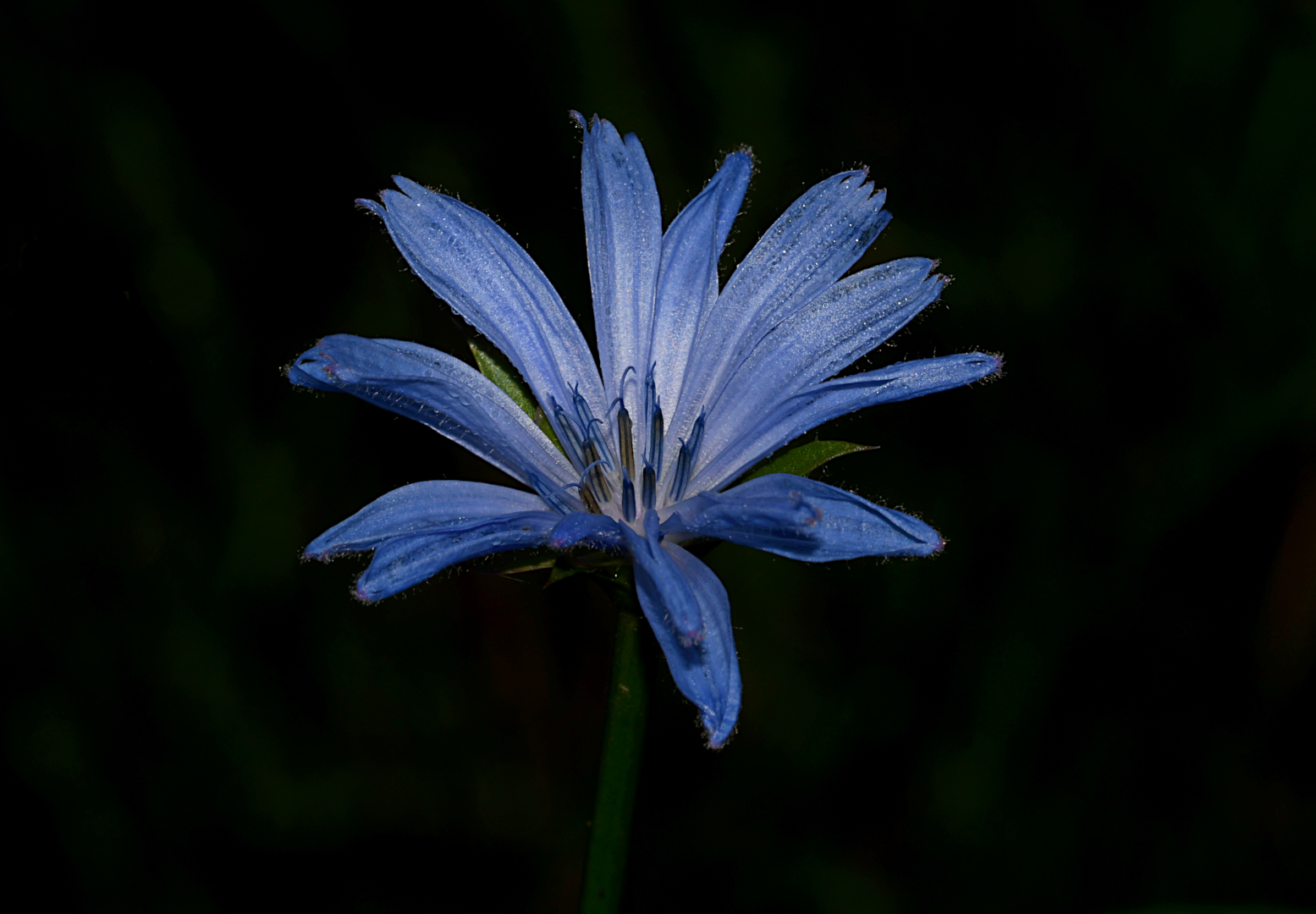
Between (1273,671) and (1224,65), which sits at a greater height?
(1224,65)

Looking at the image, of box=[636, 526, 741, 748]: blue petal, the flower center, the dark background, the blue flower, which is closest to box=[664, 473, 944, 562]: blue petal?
the blue flower

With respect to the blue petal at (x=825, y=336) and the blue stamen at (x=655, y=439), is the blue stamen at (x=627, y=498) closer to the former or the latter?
the blue stamen at (x=655, y=439)

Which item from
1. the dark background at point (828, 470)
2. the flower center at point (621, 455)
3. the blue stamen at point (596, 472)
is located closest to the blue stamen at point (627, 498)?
the flower center at point (621, 455)

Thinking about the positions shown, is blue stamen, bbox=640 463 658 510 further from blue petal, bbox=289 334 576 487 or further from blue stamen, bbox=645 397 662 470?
blue petal, bbox=289 334 576 487

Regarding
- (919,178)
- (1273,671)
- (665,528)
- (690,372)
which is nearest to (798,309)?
(690,372)

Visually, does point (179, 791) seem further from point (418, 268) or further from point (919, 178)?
point (919, 178)

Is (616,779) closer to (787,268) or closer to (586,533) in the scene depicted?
(586,533)
